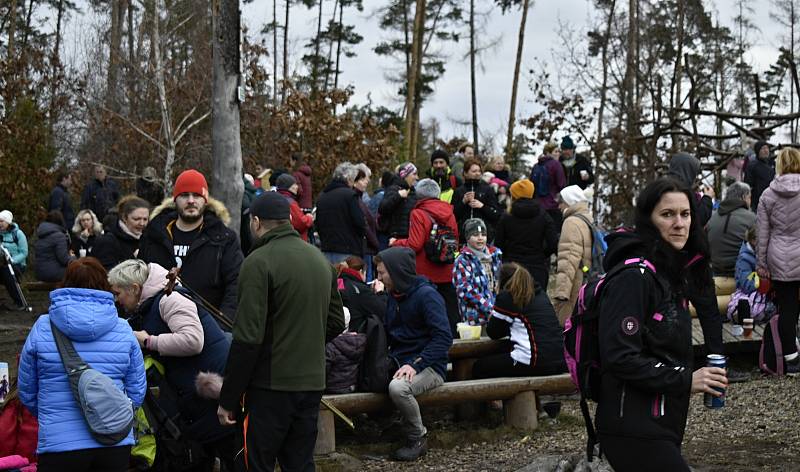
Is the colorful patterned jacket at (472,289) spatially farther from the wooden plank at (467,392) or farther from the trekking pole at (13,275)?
the trekking pole at (13,275)

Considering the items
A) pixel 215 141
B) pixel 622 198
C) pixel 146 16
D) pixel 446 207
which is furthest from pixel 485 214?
pixel 146 16

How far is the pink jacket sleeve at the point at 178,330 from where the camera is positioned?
18.0 ft

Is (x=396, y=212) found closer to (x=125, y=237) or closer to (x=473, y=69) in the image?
(x=125, y=237)

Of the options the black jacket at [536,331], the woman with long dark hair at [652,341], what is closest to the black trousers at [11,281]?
the black jacket at [536,331]

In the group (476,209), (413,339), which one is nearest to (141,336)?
(413,339)

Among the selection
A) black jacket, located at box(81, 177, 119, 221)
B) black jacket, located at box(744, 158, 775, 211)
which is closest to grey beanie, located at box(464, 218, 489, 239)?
black jacket, located at box(744, 158, 775, 211)

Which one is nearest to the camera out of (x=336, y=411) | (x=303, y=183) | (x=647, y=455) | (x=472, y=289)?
(x=647, y=455)

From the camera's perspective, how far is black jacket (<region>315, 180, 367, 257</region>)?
34.6 feet

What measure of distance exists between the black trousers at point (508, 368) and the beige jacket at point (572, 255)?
152cm

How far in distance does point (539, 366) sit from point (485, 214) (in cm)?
424

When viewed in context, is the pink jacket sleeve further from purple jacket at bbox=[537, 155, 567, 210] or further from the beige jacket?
purple jacket at bbox=[537, 155, 567, 210]

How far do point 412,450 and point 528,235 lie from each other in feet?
11.9

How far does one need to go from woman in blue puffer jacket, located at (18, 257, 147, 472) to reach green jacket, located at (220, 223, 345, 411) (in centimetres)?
64

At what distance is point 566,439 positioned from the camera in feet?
23.8
